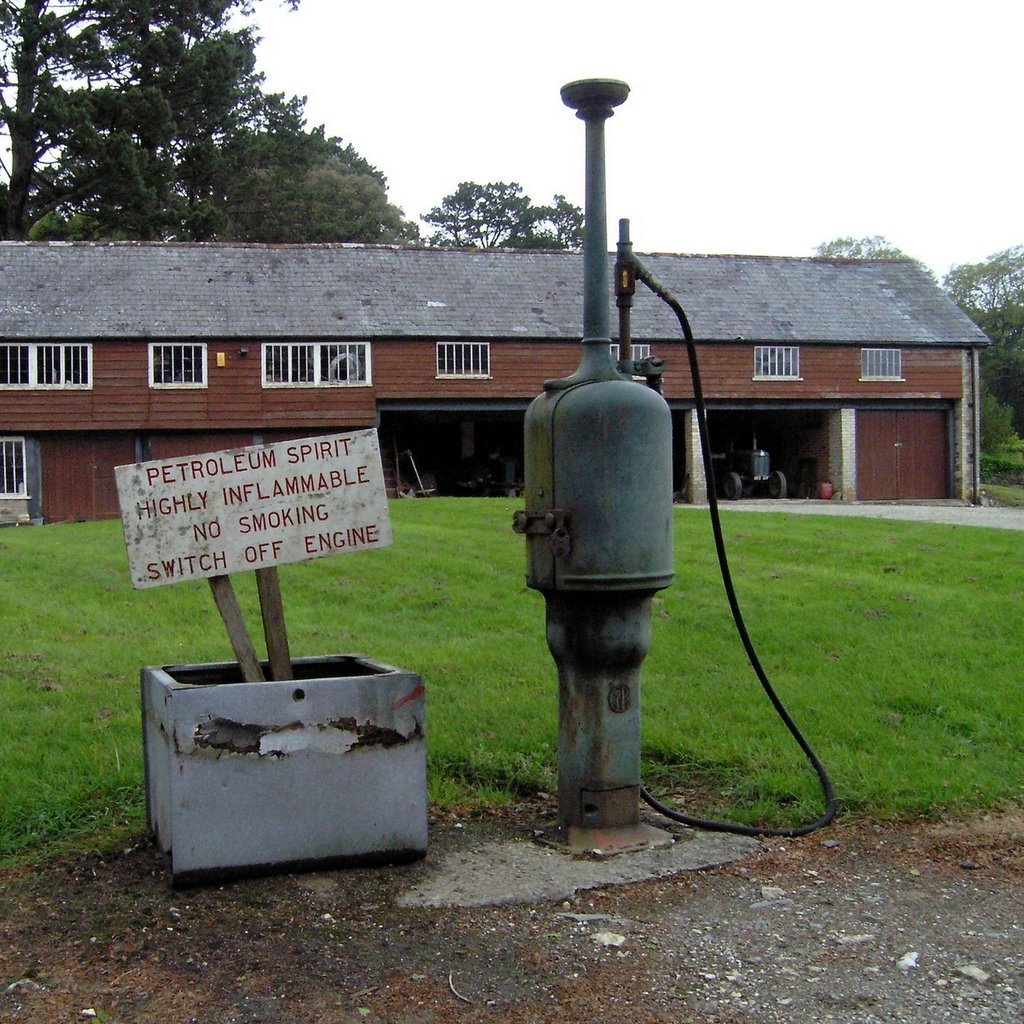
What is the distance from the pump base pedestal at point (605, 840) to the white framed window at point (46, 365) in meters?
27.2

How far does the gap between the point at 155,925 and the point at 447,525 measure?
1420cm

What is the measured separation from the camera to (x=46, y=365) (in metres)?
29.4

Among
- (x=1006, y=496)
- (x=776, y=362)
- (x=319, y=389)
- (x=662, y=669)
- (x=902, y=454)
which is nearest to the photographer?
(x=662, y=669)

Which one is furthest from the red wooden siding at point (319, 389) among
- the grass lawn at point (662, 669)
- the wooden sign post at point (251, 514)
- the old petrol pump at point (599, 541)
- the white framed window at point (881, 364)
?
the wooden sign post at point (251, 514)

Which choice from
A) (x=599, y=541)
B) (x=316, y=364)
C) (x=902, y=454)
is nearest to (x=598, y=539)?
(x=599, y=541)

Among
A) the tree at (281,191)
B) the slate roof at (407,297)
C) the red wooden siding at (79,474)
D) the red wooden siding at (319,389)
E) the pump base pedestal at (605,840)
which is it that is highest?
the tree at (281,191)

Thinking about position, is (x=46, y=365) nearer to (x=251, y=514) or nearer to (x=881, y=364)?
(x=881, y=364)

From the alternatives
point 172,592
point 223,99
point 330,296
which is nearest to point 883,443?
point 330,296

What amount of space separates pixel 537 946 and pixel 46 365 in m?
28.5

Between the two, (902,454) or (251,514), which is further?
(902,454)

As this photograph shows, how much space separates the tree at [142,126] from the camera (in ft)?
120

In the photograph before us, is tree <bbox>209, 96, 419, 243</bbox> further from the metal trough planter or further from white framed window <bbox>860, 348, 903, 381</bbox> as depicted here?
the metal trough planter

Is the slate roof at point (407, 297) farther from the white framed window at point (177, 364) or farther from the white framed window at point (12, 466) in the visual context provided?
the white framed window at point (12, 466)

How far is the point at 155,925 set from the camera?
3.86m
